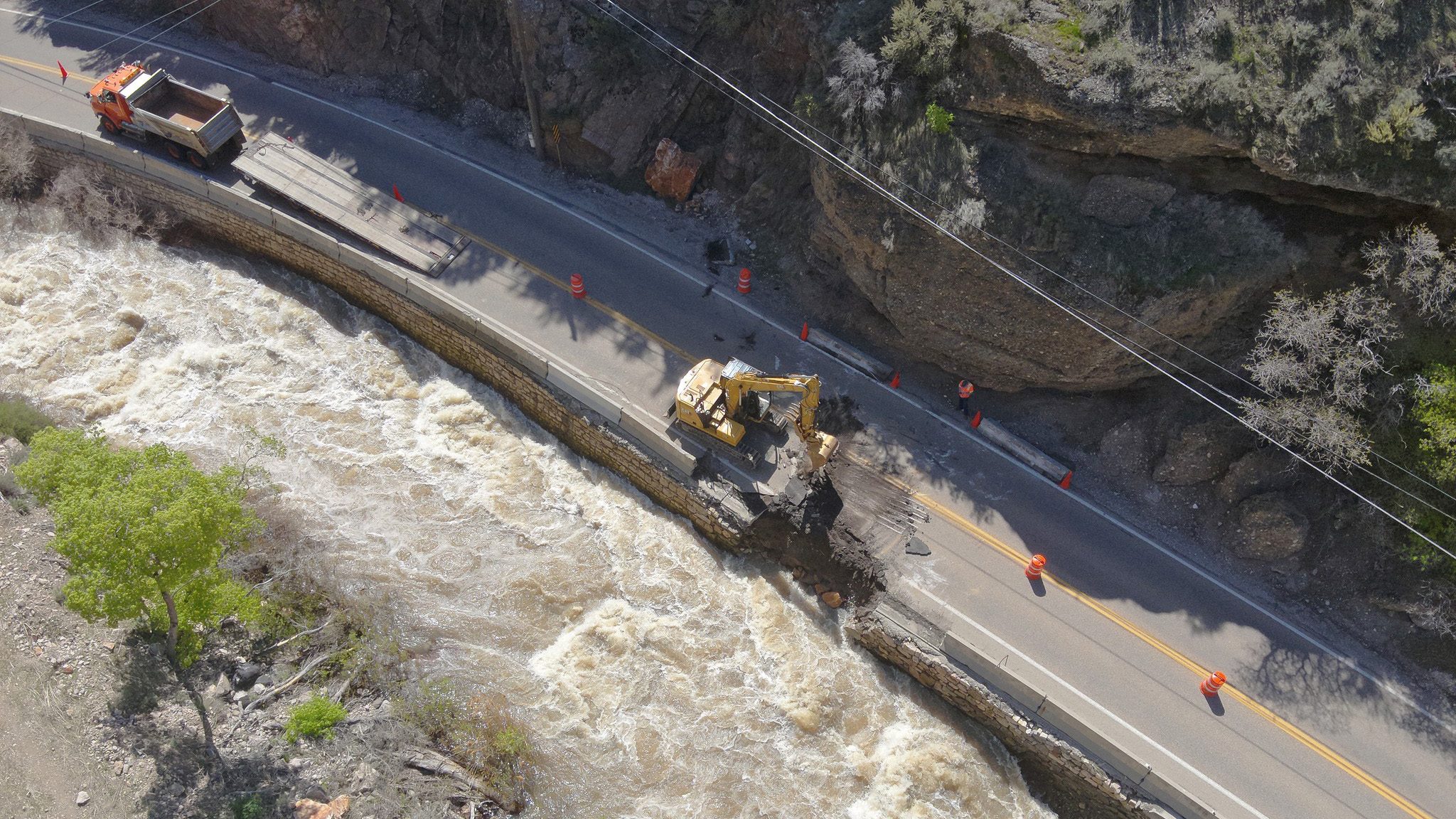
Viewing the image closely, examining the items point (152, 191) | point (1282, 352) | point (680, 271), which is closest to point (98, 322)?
point (152, 191)

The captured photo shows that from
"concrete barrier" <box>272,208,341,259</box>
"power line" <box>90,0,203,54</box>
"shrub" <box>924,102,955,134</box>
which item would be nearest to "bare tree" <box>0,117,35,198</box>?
"power line" <box>90,0,203,54</box>

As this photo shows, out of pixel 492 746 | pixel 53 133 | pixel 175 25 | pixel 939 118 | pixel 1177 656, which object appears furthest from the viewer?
pixel 175 25

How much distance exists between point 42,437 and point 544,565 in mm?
9920

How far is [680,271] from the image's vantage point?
2344 cm

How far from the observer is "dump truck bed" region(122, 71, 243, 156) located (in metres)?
23.0

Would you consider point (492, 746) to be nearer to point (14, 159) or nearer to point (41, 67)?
point (14, 159)

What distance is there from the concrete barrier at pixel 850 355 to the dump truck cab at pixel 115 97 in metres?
20.2

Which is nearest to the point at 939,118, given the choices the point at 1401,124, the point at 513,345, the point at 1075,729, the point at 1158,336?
the point at 1158,336

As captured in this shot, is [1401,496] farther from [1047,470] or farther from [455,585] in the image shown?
[455,585]

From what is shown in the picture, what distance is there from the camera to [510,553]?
1973 centimetres

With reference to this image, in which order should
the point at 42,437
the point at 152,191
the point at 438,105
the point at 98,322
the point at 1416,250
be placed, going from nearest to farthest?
the point at 42,437 < the point at 1416,250 < the point at 98,322 < the point at 152,191 < the point at 438,105

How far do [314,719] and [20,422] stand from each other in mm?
10923

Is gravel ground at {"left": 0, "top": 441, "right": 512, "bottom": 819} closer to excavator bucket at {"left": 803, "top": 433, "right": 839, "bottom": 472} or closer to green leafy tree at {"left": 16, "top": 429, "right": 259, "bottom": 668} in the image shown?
green leafy tree at {"left": 16, "top": 429, "right": 259, "bottom": 668}

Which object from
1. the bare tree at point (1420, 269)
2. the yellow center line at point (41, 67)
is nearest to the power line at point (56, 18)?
the yellow center line at point (41, 67)
